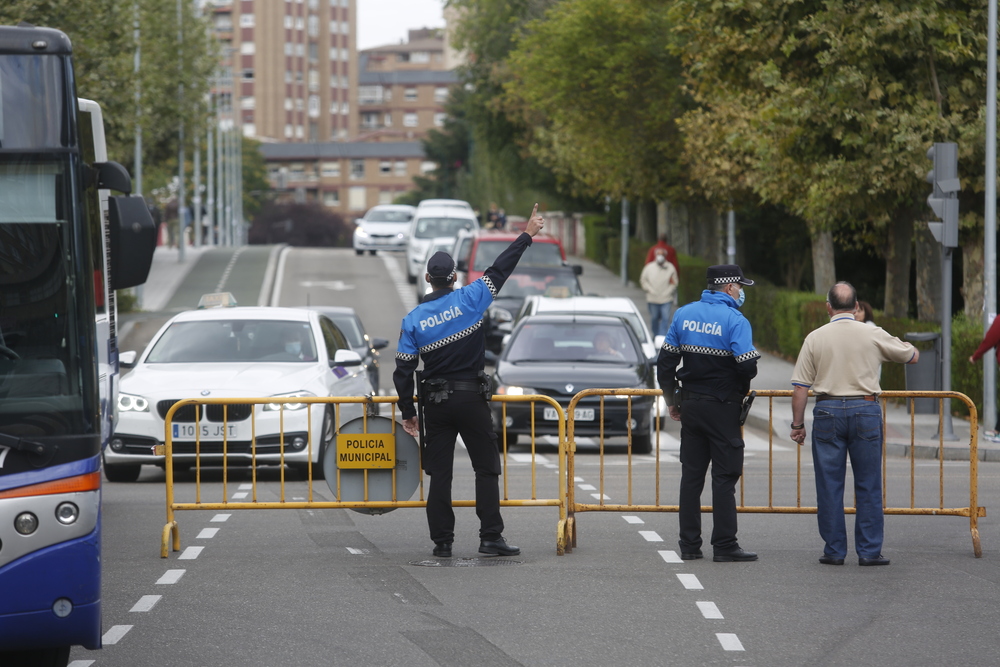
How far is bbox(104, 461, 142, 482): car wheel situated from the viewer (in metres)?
13.8

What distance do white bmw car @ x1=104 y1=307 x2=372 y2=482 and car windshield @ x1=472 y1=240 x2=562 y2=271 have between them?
14674mm

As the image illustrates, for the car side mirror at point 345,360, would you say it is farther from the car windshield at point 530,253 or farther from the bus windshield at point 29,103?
the car windshield at point 530,253

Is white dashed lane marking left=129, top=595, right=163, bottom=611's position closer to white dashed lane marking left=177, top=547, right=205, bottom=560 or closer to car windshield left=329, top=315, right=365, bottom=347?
white dashed lane marking left=177, top=547, right=205, bottom=560

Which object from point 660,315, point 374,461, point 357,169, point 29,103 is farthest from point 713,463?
point 357,169

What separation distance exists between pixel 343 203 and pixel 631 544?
141 m

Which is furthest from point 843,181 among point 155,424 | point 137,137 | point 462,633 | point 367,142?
point 367,142

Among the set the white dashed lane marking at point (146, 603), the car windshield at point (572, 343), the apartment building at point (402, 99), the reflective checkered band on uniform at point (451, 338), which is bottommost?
the white dashed lane marking at point (146, 603)

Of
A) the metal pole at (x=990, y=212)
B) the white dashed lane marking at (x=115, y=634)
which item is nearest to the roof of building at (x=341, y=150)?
the metal pole at (x=990, y=212)

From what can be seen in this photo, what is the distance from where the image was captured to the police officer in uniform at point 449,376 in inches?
354

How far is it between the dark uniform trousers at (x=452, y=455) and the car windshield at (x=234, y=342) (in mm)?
5424

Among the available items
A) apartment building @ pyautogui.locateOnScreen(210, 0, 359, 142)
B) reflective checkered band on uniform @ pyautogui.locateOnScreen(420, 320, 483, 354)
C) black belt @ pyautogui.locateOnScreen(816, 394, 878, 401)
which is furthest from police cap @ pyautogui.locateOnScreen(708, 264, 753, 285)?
apartment building @ pyautogui.locateOnScreen(210, 0, 359, 142)

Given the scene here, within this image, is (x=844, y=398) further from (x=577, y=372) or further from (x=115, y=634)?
(x=577, y=372)

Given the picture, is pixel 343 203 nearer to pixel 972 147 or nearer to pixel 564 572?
pixel 972 147

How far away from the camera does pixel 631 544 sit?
32.8 feet
